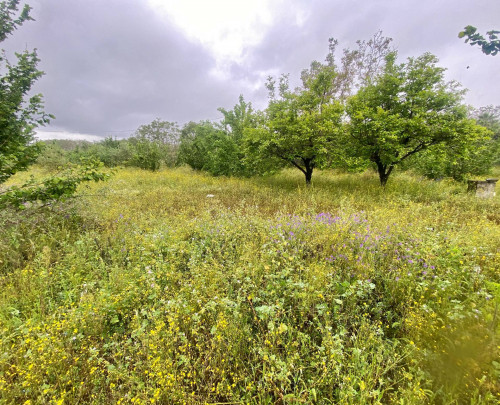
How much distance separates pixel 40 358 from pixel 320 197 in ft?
A: 26.1

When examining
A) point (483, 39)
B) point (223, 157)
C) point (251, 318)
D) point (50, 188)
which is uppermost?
point (223, 157)

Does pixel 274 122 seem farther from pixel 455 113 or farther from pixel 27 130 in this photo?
pixel 27 130

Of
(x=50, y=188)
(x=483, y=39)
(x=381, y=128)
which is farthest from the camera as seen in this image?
(x=381, y=128)

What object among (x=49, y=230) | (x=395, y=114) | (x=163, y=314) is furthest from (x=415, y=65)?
(x=49, y=230)

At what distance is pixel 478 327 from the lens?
1.70m

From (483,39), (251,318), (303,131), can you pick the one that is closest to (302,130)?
(303,131)

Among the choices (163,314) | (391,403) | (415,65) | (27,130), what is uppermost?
(415,65)

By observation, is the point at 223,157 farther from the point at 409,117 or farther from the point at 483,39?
the point at 483,39

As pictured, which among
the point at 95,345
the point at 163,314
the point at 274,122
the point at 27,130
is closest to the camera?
the point at 95,345

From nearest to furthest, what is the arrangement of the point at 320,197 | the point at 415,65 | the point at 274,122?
the point at 320,197 < the point at 415,65 < the point at 274,122

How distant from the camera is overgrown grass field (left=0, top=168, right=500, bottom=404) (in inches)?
61.3

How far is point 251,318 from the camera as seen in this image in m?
2.20

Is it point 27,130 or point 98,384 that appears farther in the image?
point 27,130

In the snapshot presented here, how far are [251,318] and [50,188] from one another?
14.6 feet
